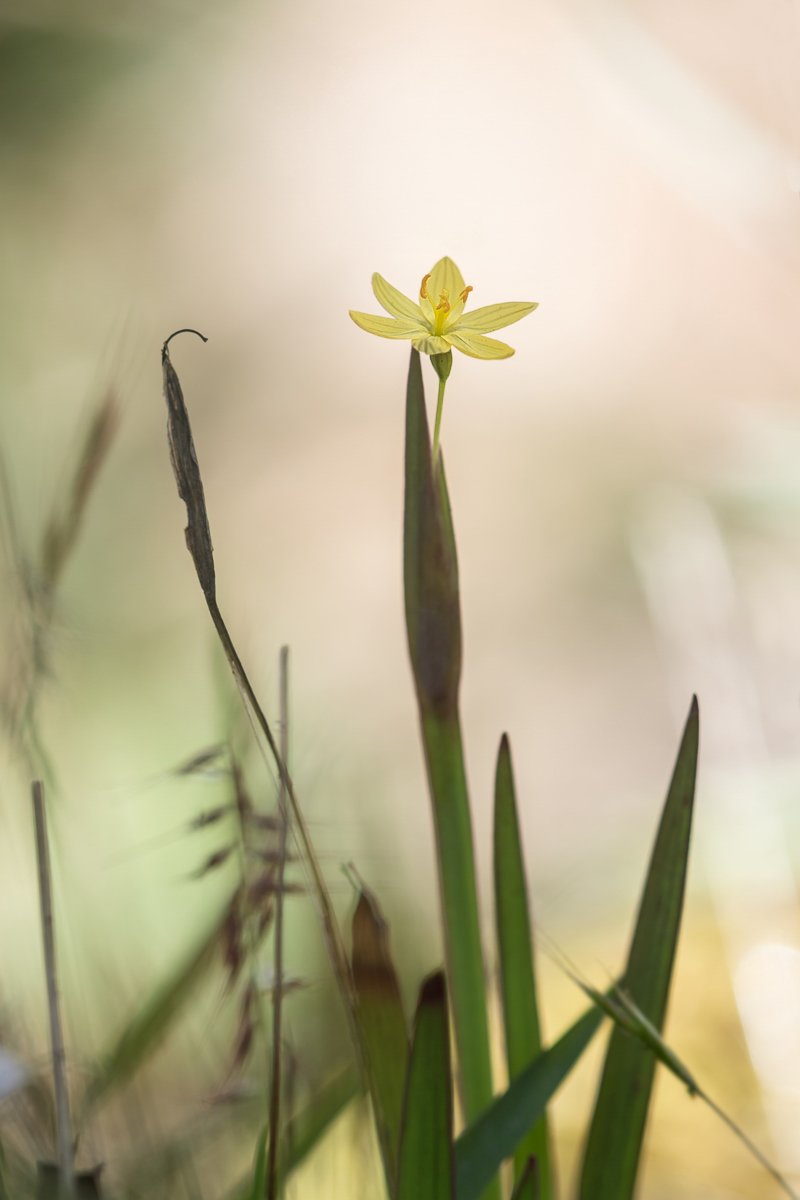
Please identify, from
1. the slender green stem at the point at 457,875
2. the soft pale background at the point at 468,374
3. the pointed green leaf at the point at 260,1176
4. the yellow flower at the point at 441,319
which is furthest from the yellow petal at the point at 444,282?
the soft pale background at the point at 468,374

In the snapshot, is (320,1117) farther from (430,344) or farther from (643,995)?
(430,344)

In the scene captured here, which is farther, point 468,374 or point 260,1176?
point 468,374

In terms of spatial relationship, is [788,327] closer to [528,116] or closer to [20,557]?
[528,116]

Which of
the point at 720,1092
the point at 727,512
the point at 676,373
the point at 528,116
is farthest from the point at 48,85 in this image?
the point at 720,1092

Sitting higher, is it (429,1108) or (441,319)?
(441,319)

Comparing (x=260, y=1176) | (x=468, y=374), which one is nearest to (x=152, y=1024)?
(x=260, y=1176)

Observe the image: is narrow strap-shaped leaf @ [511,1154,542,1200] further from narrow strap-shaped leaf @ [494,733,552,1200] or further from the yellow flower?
the yellow flower
